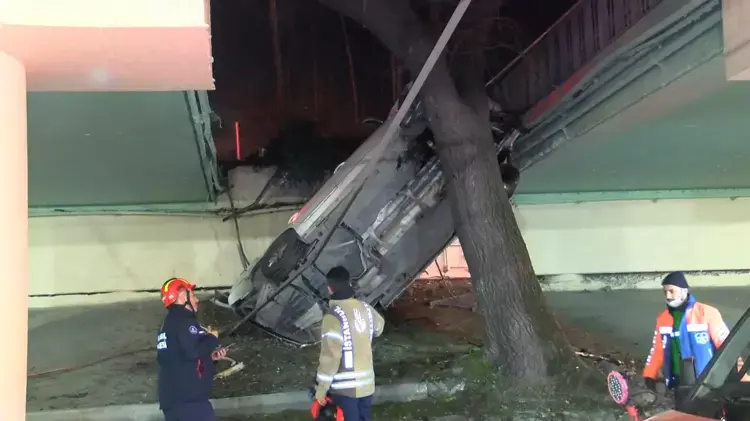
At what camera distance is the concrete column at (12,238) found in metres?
1.78

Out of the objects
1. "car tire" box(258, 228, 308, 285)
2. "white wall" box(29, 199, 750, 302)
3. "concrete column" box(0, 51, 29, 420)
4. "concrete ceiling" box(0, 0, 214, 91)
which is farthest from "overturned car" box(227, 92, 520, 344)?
"concrete column" box(0, 51, 29, 420)

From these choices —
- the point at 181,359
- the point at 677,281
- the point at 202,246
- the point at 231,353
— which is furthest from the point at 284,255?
the point at 202,246

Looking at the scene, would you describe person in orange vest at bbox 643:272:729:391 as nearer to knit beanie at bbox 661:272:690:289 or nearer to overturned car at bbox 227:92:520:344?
knit beanie at bbox 661:272:690:289

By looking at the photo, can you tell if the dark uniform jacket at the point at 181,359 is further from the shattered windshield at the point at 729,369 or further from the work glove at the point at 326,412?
the shattered windshield at the point at 729,369

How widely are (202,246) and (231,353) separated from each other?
9.43ft

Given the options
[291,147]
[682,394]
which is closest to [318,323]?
[291,147]

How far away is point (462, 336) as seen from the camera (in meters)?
5.70

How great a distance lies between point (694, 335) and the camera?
279cm

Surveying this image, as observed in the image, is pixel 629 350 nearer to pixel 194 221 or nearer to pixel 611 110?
pixel 611 110

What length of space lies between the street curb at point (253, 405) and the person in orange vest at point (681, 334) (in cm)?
145

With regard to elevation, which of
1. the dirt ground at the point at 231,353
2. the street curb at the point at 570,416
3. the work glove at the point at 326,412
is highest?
the dirt ground at the point at 231,353

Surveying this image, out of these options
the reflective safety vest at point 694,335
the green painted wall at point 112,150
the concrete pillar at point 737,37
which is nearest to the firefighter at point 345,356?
the reflective safety vest at point 694,335

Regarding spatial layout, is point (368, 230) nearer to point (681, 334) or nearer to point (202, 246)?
point (681, 334)

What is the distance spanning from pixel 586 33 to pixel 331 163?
147 inches
